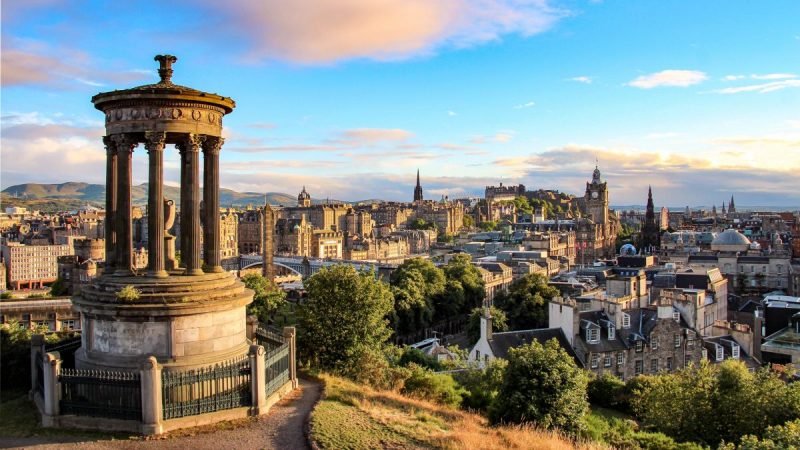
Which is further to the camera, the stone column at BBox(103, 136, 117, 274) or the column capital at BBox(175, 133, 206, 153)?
the stone column at BBox(103, 136, 117, 274)

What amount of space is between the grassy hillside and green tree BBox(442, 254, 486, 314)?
53751 millimetres

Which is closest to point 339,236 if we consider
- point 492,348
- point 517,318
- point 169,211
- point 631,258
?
point 631,258

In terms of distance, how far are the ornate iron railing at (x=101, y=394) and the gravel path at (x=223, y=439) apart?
0.76 meters

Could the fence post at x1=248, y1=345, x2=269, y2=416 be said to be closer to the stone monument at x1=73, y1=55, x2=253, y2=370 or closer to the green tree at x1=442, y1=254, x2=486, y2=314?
the stone monument at x1=73, y1=55, x2=253, y2=370

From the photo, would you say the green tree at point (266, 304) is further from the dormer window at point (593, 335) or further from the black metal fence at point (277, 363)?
the black metal fence at point (277, 363)

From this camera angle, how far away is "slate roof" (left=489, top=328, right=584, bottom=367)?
36.5m

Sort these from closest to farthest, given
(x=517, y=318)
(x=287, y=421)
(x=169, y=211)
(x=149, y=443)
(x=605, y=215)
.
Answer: (x=149, y=443) → (x=287, y=421) → (x=169, y=211) → (x=517, y=318) → (x=605, y=215)

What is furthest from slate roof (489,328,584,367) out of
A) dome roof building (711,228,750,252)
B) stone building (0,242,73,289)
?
stone building (0,242,73,289)

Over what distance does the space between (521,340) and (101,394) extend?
26.5 metres

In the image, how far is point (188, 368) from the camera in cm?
1539

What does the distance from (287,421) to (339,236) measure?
137 metres

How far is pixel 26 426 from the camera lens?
47.6 feet

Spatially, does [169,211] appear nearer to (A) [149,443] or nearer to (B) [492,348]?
(A) [149,443]

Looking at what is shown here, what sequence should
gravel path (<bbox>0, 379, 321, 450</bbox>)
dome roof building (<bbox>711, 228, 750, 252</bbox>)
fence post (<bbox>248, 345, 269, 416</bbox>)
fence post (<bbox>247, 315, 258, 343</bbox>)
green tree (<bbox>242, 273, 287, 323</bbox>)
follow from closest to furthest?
1. gravel path (<bbox>0, 379, 321, 450</bbox>)
2. fence post (<bbox>248, 345, 269, 416</bbox>)
3. fence post (<bbox>247, 315, 258, 343</bbox>)
4. green tree (<bbox>242, 273, 287, 323</bbox>)
5. dome roof building (<bbox>711, 228, 750, 252</bbox>)
